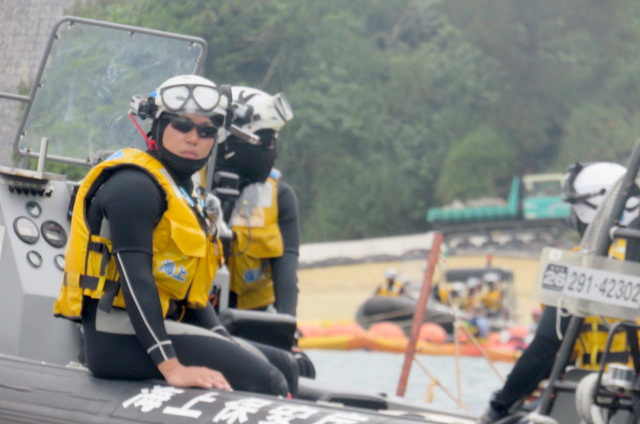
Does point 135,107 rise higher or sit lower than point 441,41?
lower

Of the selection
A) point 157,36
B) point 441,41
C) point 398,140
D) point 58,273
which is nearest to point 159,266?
point 58,273

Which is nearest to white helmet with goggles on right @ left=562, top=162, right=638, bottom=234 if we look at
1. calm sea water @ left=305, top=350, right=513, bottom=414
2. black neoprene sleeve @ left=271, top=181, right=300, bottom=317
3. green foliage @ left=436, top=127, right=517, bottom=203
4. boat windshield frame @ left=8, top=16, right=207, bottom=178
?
black neoprene sleeve @ left=271, top=181, right=300, bottom=317

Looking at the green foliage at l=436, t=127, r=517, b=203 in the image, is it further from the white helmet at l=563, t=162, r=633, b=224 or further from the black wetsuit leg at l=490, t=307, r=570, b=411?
the black wetsuit leg at l=490, t=307, r=570, b=411

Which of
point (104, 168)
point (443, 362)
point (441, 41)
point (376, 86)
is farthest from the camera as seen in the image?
point (441, 41)

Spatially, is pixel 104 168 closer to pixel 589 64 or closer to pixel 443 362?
pixel 443 362

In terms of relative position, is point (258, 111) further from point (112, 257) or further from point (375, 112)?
point (375, 112)

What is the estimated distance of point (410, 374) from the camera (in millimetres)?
18906

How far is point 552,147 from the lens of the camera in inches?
2237

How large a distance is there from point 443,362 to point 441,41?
1416 inches

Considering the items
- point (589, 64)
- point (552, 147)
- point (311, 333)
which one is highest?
point (589, 64)

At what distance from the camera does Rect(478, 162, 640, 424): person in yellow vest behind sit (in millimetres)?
4832

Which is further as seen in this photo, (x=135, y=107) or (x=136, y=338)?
(x=135, y=107)

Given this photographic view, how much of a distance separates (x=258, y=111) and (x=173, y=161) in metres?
1.94

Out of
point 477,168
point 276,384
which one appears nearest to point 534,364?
point 276,384
